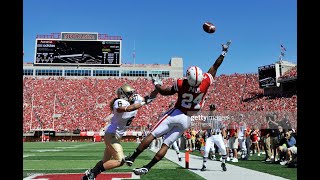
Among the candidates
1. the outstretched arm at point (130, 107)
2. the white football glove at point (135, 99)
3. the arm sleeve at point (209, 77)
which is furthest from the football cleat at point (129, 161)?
the arm sleeve at point (209, 77)

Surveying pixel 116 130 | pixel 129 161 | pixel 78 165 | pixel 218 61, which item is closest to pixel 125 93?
pixel 116 130

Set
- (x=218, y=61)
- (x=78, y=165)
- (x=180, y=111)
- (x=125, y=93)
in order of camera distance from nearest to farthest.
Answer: (x=180, y=111) < (x=125, y=93) < (x=218, y=61) < (x=78, y=165)

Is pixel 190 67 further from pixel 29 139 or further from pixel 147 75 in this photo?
pixel 147 75

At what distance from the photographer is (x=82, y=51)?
6506 centimetres

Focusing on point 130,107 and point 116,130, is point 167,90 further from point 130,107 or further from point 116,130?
point 116,130

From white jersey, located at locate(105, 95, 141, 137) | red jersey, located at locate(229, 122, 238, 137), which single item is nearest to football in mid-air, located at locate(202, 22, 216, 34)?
white jersey, located at locate(105, 95, 141, 137)

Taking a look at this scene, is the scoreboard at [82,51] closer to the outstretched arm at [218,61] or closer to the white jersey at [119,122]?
the outstretched arm at [218,61]

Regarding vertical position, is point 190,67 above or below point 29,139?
above

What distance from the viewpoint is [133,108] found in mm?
6508

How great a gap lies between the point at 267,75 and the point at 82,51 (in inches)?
1251
